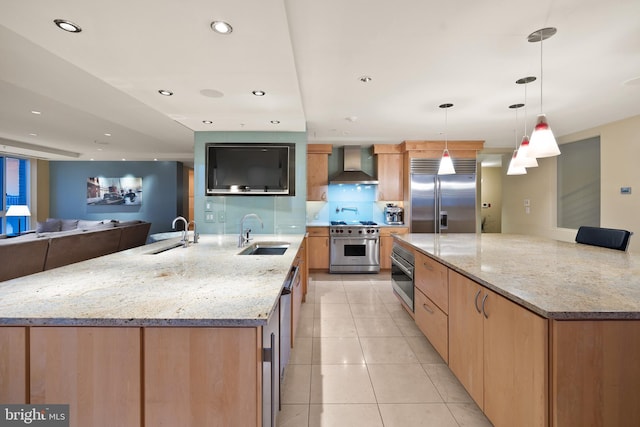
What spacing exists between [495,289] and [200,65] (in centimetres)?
229

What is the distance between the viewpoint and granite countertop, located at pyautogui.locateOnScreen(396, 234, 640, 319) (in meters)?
1.08

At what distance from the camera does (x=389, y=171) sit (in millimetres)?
5535

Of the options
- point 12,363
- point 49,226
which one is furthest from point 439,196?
point 49,226

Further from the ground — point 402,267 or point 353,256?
point 402,267

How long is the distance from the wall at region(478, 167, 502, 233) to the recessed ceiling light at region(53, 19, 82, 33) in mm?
9765

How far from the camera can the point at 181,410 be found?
1.00 meters

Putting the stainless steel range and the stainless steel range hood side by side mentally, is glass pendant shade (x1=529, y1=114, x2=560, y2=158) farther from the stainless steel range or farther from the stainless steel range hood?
the stainless steel range hood

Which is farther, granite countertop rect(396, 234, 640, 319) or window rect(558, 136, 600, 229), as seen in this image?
window rect(558, 136, 600, 229)

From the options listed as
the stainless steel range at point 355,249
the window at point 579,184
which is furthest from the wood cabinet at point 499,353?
the window at point 579,184

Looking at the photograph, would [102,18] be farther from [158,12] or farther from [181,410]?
[181,410]

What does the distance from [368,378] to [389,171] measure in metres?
4.12

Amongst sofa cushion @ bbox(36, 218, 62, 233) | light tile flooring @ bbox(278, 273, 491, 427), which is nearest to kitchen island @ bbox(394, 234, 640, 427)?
light tile flooring @ bbox(278, 273, 491, 427)

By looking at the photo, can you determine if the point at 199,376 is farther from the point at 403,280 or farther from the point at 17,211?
the point at 17,211

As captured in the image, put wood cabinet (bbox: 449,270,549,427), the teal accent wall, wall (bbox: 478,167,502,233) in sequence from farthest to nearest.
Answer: wall (bbox: 478,167,502,233) < the teal accent wall < wood cabinet (bbox: 449,270,549,427)
